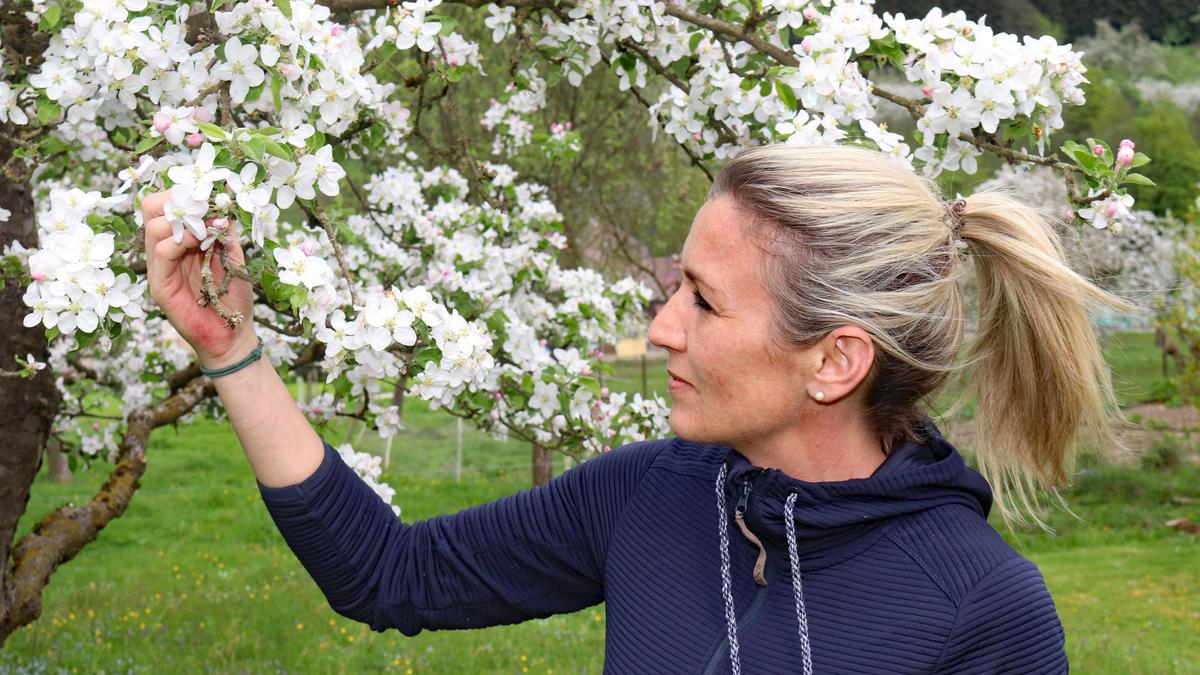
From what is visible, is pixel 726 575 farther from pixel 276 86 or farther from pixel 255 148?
pixel 276 86

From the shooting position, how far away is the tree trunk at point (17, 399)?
3.47 meters

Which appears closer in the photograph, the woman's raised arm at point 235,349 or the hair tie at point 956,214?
the woman's raised arm at point 235,349

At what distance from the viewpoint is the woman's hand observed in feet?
5.47

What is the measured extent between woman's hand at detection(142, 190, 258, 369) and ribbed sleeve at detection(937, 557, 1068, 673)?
3.79 ft

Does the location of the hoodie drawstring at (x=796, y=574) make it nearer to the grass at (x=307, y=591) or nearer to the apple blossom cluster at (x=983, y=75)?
the grass at (x=307, y=591)

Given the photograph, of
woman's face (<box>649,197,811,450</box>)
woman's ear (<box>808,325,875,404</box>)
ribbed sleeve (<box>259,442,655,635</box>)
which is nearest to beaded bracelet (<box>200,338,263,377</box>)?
ribbed sleeve (<box>259,442,655,635</box>)

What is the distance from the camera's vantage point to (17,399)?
362 centimetres

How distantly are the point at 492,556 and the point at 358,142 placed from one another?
61.5 inches

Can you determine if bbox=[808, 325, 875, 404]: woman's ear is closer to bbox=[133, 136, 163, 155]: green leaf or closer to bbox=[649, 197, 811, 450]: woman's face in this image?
bbox=[649, 197, 811, 450]: woman's face

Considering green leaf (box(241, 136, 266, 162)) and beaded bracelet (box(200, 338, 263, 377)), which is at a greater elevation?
green leaf (box(241, 136, 266, 162))

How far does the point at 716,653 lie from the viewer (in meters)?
1.81

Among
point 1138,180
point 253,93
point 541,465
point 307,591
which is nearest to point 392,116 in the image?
point 253,93

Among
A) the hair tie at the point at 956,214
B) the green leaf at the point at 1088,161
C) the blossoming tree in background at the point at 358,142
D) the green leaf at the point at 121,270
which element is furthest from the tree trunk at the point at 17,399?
the green leaf at the point at 1088,161

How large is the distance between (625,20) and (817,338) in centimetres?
161
